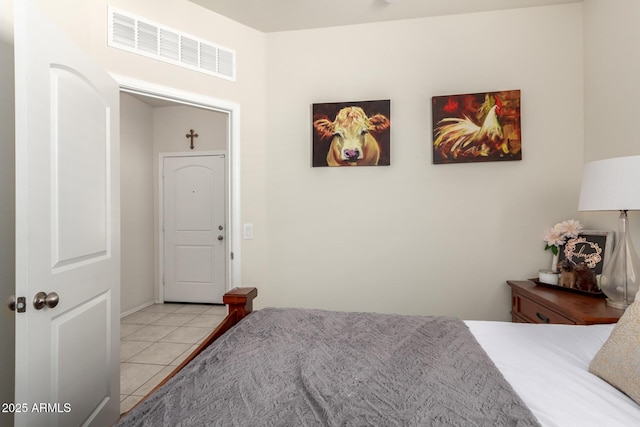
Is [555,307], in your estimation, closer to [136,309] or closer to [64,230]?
[64,230]

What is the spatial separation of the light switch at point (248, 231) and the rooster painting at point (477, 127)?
5.19ft

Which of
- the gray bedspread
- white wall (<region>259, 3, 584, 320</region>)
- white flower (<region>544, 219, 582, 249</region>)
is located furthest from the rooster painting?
the gray bedspread

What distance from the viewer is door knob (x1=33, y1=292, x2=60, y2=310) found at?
4.16 ft

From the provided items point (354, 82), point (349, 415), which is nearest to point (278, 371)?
point (349, 415)

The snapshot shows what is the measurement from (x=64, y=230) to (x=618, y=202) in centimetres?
255

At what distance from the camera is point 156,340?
3197 mm

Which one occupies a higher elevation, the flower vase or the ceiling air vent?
the ceiling air vent

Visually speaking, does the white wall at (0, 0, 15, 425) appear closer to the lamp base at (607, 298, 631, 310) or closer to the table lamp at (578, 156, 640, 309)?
the table lamp at (578, 156, 640, 309)

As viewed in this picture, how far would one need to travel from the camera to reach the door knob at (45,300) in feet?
4.16

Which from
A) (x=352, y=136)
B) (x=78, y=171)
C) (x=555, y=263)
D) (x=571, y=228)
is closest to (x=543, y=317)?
(x=555, y=263)

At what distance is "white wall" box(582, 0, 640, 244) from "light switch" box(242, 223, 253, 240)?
2.51 m

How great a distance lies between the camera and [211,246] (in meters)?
4.49

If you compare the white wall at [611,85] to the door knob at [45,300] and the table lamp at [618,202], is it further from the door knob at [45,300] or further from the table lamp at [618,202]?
the door knob at [45,300]

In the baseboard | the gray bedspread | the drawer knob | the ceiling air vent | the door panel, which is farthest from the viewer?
the baseboard
